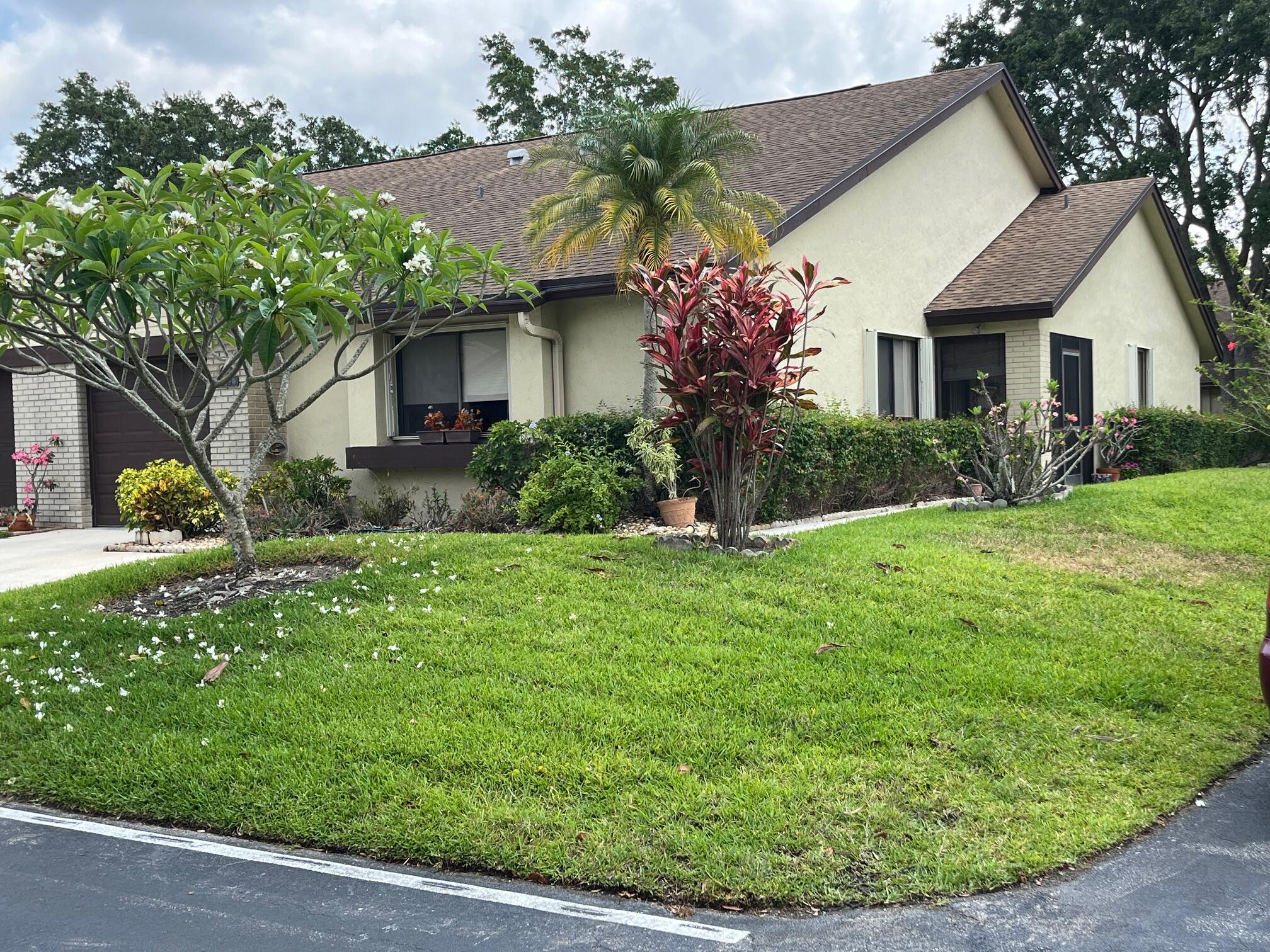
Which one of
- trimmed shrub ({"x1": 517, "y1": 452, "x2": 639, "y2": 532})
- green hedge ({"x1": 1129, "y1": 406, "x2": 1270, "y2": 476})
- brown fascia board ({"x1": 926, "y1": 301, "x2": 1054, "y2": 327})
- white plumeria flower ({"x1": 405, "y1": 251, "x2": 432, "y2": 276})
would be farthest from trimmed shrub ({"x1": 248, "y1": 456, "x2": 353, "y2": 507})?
green hedge ({"x1": 1129, "y1": 406, "x2": 1270, "y2": 476})

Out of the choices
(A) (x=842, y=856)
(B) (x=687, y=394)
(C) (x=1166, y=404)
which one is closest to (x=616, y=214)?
(B) (x=687, y=394)

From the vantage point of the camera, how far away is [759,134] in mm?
18359

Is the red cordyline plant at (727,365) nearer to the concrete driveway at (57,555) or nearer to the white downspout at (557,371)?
the white downspout at (557,371)

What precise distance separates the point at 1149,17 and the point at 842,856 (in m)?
32.9

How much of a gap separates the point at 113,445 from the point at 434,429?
5.34m

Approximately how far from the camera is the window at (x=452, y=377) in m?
14.8

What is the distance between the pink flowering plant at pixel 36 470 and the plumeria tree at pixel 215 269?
25.9 ft

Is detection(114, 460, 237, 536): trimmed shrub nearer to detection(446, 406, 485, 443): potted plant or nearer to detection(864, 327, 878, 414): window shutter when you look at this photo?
detection(446, 406, 485, 443): potted plant

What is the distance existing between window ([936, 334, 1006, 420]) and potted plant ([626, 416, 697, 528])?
7580 mm

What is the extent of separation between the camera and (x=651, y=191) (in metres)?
12.3

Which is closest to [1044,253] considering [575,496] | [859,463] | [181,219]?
[859,463]

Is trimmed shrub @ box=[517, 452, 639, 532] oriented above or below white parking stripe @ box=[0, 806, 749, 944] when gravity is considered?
above

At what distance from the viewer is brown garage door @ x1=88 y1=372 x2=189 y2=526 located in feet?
51.9

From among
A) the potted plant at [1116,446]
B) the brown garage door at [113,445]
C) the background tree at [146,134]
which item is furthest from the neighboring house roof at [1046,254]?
the background tree at [146,134]
